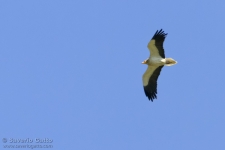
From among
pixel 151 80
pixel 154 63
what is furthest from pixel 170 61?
pixel 151 80

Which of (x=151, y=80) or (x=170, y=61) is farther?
(x=151, y=80)

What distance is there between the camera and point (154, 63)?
2862 centimetres

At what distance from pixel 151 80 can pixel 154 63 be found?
115cm

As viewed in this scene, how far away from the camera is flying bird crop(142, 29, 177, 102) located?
28109mm

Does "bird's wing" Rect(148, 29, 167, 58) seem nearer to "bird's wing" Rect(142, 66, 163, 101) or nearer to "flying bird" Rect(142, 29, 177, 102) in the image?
"flying bird" Rect(142, 29, 177, 102)

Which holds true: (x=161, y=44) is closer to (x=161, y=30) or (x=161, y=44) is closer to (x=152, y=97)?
(x=161, y=30)

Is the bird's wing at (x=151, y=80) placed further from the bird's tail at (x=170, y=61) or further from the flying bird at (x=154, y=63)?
the bird's tail at (x=170, y=61)

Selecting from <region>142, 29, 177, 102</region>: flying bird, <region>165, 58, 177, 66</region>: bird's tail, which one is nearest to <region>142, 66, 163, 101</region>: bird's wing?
<region>142, 29, 177, 102</region>: flying bird

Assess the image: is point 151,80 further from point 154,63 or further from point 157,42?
point 157,42

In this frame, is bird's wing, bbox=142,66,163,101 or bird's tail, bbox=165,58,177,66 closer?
bird's tail, bbox=165,58,177,66

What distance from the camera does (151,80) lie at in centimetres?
2944

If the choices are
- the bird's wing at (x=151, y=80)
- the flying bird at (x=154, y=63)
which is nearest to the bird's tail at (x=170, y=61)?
the flying bird at (x=154, y=63)

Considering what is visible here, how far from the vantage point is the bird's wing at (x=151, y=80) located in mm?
29203

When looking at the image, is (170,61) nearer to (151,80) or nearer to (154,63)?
(154,63)
